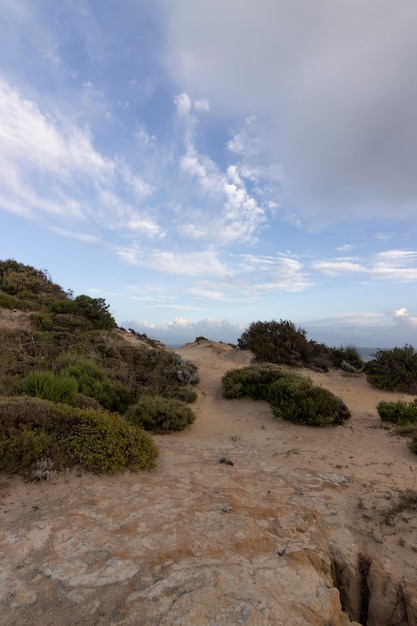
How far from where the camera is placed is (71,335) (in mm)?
13133

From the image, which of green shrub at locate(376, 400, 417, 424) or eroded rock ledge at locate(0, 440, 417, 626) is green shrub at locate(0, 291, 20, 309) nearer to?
eroded rock ledge at locate(0, 440, 417, 626)

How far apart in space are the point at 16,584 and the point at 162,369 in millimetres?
8648

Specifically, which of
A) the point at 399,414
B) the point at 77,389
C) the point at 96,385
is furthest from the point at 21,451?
the point at 399,414

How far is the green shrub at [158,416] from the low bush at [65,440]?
1915mm

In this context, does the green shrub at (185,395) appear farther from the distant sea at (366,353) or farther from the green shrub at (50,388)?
the distant sea at (366,353)

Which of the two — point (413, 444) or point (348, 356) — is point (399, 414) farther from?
point (348, 356)

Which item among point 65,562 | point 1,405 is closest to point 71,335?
point 1,405

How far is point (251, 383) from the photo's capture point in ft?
34.6

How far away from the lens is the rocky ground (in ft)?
8.61

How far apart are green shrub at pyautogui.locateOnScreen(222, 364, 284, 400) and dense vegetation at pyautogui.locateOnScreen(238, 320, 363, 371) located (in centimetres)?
400

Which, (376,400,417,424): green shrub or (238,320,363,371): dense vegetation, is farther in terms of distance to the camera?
(238,320,363,371): dense vegetation

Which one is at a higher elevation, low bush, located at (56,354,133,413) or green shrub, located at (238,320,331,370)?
green shrub, located at (238,320,331,370)

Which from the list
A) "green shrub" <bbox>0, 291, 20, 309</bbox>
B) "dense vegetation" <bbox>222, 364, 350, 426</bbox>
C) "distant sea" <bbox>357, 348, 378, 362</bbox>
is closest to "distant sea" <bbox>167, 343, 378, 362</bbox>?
"distant sea" <bbox>357, 348, 378, 362</bbox>

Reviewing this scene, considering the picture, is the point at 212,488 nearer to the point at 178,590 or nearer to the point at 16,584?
the point at 178,590
